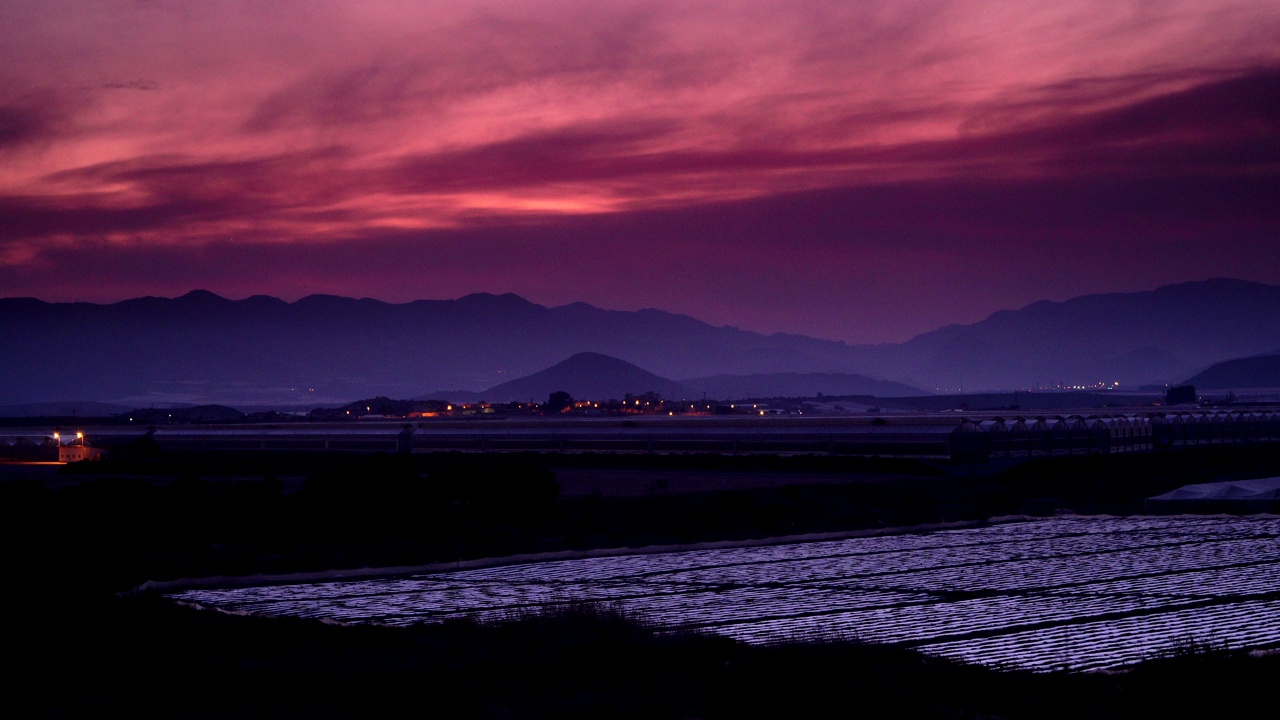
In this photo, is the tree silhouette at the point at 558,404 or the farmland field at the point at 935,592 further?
the tree silhouette at the point at 558,404

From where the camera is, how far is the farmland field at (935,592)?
13.3 metres

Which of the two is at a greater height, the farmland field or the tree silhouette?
the tree silhouette

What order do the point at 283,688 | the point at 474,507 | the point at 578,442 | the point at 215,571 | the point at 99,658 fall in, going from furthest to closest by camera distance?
the point at 578,442
the point at 474,507
the point at 215,571
the point at 99,658
the point at 283,688

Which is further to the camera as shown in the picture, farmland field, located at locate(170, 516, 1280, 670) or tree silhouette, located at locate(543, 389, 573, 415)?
tree silhouette, located at locate(543, 389, 573, 415)

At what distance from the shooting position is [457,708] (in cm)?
970

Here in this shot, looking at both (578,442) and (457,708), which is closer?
(457,708)

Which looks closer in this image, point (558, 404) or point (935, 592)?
point (935, 592)

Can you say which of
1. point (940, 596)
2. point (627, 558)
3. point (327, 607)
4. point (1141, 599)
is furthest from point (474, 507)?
point (1141, 599)

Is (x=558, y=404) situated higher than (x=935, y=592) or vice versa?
(x=558, y=404)

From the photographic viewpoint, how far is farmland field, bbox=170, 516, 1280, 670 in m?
13.3

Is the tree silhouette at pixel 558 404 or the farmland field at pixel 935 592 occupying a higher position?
the tree silhouette at pixel 558 404

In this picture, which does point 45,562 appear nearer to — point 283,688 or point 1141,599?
point 283,688

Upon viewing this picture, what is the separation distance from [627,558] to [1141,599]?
9.33 m

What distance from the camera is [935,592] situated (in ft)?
55.8
